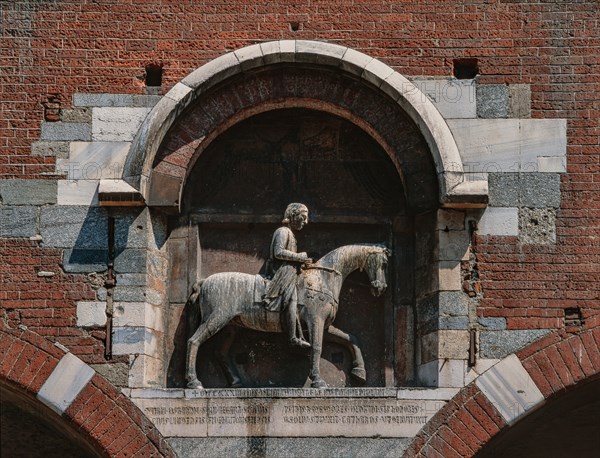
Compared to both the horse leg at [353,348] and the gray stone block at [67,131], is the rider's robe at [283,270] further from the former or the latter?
the gray stone block at [67,131]

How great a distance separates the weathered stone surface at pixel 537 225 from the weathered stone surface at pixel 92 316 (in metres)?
3.60

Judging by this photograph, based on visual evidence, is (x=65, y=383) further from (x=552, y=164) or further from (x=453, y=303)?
(x=552, y=164)

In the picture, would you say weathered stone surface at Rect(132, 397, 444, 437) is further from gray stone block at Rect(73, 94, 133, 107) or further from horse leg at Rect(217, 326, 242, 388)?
gray stone block at Rect(73, 94, 133, 107)

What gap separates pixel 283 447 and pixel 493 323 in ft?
6.70

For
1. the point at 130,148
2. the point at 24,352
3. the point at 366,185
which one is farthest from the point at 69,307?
the point at 366,185

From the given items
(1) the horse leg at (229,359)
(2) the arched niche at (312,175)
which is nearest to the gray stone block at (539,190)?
(2) the arched niche at (312,175)

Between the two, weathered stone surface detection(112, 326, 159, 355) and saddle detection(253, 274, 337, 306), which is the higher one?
saddle detection(253, 274, 337, 306)

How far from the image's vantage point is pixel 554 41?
13.7m

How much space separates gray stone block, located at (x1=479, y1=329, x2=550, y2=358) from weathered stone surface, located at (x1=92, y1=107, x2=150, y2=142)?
136 inches

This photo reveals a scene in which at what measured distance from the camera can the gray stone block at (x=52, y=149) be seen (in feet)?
44.0

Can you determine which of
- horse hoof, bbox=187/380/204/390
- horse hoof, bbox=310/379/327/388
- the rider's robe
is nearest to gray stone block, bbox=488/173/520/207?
the rider's robe

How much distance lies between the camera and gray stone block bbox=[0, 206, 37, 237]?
521 inches

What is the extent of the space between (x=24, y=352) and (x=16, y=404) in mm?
1668

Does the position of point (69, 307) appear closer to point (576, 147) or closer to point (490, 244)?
point (490, 244)
